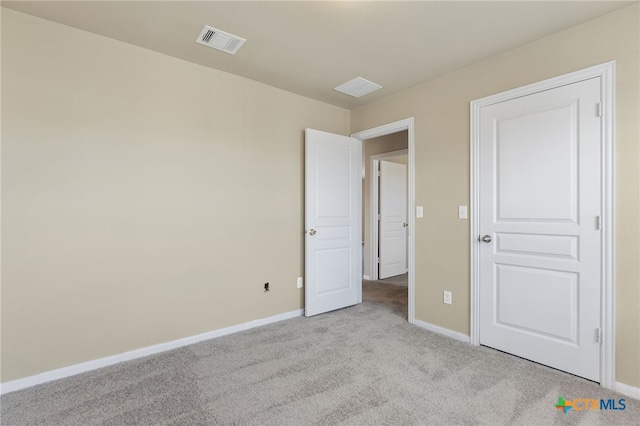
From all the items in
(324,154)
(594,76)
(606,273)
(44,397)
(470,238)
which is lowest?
(44,397)

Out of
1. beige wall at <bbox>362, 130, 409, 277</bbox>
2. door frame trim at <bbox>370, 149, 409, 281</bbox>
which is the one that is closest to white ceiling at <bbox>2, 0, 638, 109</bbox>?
beige wall at <bbox>362, 130, 409, 277</bbox>

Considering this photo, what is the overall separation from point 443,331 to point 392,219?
269 cm

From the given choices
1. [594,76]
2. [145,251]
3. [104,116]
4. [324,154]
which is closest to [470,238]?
[594,76]

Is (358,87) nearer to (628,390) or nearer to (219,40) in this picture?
(219,40)

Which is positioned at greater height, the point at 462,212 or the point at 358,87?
the point at 358,87

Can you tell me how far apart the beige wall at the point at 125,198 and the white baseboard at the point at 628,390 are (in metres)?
2.76

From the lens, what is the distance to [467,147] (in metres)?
2.85

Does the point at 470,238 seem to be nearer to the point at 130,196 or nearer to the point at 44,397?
the point at 130,196

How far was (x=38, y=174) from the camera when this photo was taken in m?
2.14

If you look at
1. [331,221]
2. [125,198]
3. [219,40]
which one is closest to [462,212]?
[331,221]

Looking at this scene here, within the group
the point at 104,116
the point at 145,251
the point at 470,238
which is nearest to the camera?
the point at 104,116

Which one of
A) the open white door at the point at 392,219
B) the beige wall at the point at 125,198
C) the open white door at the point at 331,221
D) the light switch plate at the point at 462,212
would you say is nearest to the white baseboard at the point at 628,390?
the light switch plate at the point at 462,212

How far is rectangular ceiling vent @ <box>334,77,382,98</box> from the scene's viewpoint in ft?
10.4

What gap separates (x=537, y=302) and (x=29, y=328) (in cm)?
372
